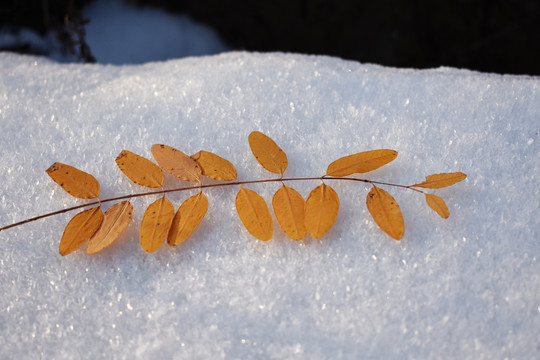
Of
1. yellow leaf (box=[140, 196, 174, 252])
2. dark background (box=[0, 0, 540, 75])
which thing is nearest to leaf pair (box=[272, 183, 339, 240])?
yellow leaf (box=[140, 196, 174, 252])

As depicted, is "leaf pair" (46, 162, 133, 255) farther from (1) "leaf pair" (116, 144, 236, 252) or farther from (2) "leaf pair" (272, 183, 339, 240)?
(2) "leaf pair" (272, 183, 339, 240)

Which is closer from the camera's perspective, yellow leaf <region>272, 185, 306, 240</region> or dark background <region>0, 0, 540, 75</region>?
yellow leaf <region>272, 185, 306, 240</region>

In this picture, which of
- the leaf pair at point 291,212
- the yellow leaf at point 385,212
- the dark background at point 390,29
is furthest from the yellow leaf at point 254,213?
the dark background at point 390,29

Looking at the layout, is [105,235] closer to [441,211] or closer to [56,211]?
[56,211]

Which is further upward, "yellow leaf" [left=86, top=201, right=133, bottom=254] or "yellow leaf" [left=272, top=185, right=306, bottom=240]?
"yellow leaf" [left=272, top=185, right=306, bottom=240]

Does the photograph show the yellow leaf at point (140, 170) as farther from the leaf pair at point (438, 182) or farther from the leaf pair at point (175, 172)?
the leaf pair at point (438, 182)

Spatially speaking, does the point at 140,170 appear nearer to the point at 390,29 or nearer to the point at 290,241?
the point at 290,241

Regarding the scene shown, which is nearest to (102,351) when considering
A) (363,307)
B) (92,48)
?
(363,307)

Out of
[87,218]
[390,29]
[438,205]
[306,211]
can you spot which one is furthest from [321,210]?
[390,29]
